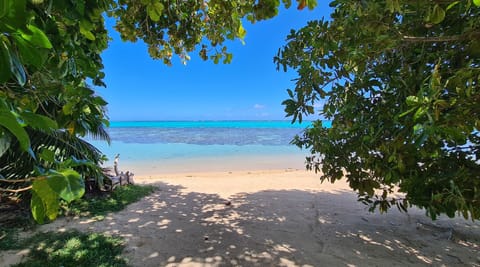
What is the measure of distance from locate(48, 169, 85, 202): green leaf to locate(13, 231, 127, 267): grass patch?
2.53m

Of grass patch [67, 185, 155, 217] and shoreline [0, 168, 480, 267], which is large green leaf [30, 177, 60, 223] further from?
grass patch [67, 185, 155, 217]

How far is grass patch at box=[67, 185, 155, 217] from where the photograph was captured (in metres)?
4.29

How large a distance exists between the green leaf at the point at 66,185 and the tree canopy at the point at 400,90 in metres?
1.39

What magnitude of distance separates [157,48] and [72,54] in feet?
8.72

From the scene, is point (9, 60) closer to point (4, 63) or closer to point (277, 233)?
point (4, 63)

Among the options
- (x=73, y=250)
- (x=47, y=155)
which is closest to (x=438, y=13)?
(x=47, y=155)

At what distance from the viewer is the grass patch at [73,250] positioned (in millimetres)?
2713

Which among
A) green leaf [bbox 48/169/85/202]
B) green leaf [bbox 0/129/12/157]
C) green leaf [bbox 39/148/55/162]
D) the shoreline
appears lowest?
the shoreline

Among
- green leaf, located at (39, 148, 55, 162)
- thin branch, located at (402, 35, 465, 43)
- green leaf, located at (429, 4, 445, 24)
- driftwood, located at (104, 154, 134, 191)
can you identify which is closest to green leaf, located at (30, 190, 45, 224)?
green leaf, located at (39, 148, 55, 162)

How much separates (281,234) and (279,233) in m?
0.04

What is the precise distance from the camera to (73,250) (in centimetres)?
296

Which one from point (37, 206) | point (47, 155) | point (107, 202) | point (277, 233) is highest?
point (47, 155)

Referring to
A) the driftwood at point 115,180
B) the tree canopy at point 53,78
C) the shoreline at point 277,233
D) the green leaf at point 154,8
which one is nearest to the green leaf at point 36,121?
the tree canopy at point 53,78

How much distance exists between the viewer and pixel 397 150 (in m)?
1.88
